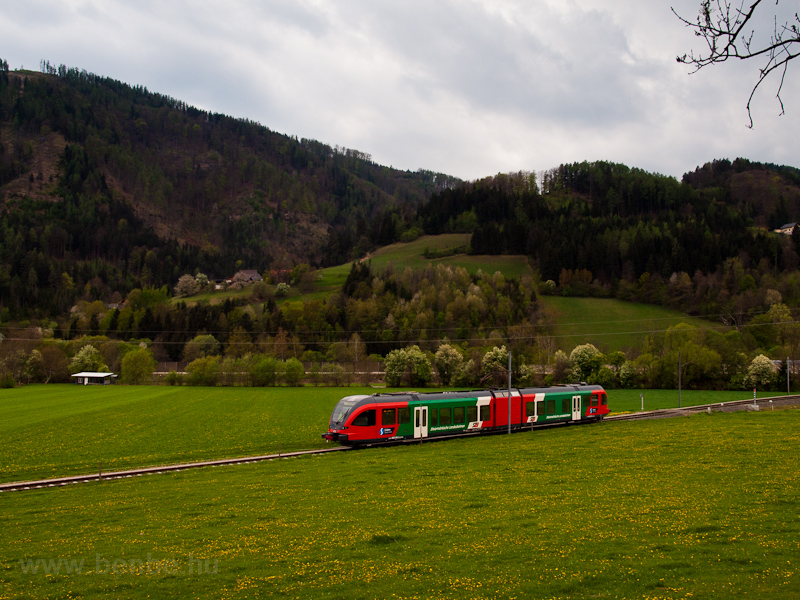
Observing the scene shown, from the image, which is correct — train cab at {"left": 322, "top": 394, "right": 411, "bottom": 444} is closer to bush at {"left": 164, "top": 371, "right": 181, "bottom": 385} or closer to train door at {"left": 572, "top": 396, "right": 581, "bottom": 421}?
train door at {"left": 572, "top": 396, "right": 581, "bottom": 421}

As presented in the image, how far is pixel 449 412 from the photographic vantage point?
125ft

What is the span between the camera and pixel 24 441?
129 ft

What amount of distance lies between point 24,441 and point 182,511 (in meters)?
28.7

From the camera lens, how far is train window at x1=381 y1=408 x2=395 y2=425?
3506cm

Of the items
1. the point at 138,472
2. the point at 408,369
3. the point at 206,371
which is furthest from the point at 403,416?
the point at 206,371

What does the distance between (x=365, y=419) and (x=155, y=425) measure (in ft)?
80.2

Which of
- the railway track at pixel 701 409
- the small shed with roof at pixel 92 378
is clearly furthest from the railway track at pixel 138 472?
the small shed with roof at pixel 92 378

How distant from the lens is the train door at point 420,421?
36.3m

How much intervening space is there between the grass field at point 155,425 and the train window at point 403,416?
5.77 meters

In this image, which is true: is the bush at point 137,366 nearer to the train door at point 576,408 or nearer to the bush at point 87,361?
the bush at point 87,361

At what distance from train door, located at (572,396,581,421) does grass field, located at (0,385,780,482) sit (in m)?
19.7

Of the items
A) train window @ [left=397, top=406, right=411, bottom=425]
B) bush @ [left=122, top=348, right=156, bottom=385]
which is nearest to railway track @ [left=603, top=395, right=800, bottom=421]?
train window @ [left=397, top=406, right=411, bottom=425]

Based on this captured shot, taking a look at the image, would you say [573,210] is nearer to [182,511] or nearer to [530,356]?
[530,356]

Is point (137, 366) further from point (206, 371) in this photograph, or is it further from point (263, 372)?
point (263, 372)
